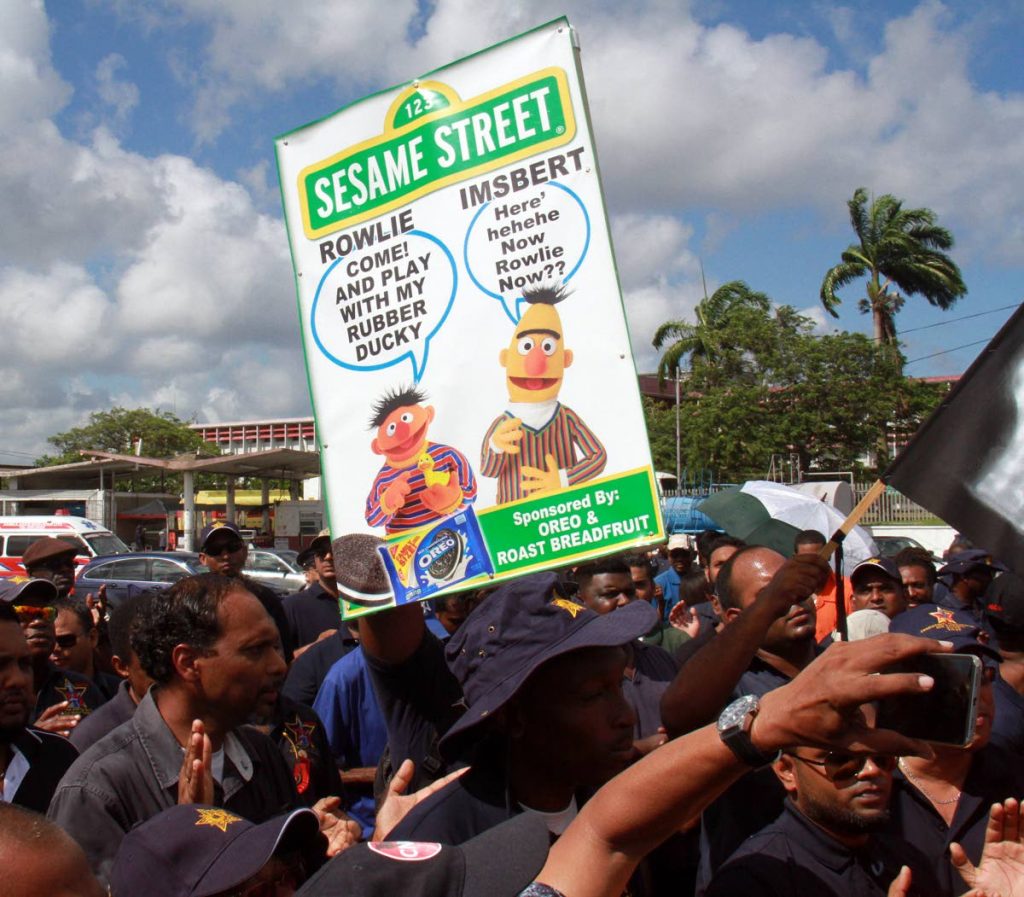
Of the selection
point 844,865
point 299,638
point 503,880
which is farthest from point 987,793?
point 299,638

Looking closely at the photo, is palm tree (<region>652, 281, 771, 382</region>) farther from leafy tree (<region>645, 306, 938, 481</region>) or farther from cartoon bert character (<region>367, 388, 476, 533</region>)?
cartoon bert character (<region>367, 388, 476, 533</region>)

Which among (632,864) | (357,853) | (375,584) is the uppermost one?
(375,584)

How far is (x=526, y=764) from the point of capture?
2.23m

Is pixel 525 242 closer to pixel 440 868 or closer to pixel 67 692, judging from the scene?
pixel 440 868

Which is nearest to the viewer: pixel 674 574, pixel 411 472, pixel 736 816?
pixel 736 816

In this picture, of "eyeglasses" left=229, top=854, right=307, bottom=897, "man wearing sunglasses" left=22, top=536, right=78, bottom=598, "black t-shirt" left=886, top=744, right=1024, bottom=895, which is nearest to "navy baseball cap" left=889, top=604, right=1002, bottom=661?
"black t-shirt" left=886, top=744, right=1024, bottom=895

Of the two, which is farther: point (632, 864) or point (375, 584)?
point (375, 584)

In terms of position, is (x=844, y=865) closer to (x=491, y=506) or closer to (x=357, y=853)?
(x=491, y=506)

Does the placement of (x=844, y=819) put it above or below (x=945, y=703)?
below

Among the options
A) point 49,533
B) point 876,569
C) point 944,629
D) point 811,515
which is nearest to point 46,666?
point 944,629

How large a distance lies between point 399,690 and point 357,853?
142 cm

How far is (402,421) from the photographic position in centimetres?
285

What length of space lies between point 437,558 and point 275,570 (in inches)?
772

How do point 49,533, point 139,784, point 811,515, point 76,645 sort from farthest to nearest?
point 49,533
point 811,515
point 76,645
point 139,784
